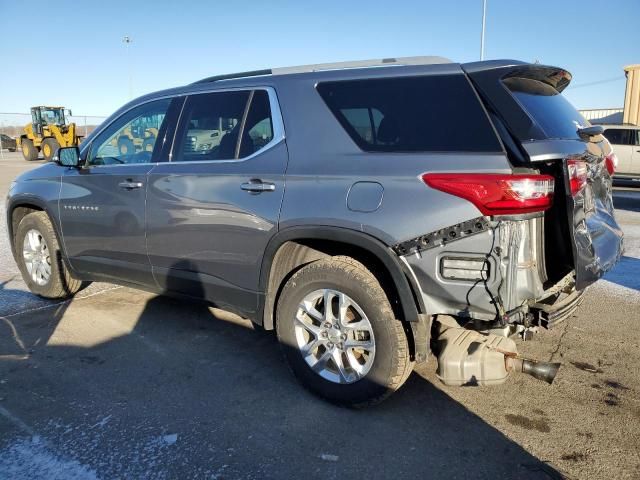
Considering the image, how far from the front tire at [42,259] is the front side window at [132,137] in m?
0.92

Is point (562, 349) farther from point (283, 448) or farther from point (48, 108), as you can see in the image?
point (48, 108)

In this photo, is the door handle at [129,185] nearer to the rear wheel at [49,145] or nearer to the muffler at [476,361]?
the muffler at [476,361]

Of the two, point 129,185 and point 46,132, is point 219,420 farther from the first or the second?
point 46,132

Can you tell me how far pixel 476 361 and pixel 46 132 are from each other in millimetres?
29819

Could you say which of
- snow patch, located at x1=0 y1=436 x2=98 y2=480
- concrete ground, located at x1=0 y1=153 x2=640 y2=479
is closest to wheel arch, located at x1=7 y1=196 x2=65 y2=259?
concrete ground, located at x1=0 y1=153 x2=640 y2=479

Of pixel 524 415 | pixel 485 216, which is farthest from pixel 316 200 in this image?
pixel 524 415

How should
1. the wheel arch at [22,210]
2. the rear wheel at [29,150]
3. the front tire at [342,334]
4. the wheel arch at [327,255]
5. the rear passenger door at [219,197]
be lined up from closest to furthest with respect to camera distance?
the wheel arch at [327,255]
the front tire at [342,334]
the rear passenger door at [219,197]
the wheel arch at [22,210]
the rear wheel at [29,150]

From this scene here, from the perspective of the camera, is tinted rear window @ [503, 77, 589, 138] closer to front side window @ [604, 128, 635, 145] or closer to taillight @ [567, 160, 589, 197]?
taillight @ [567, 160, 589, 197]

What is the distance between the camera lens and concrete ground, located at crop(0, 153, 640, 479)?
2611 millimetres

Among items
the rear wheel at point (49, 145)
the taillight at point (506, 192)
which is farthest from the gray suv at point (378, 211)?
the rear wheel at point (49, 145)

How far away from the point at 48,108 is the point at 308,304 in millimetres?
30065

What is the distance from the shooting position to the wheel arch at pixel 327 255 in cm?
276

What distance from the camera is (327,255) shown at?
329 centimetres

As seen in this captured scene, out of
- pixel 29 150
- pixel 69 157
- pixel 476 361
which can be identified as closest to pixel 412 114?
pixel 476 361
